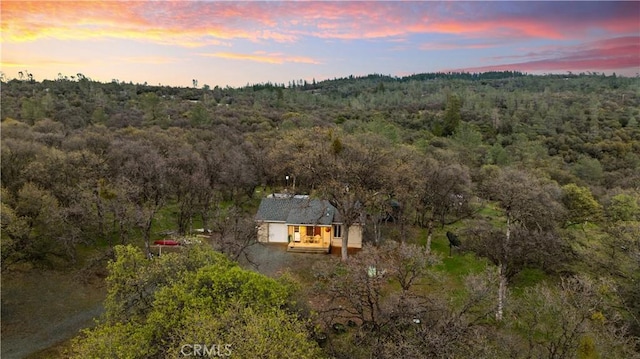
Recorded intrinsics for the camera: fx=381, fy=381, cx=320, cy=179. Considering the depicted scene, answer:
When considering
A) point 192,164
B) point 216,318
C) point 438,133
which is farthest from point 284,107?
point 216,318

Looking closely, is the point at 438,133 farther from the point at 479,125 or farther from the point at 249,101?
the point at 249,101

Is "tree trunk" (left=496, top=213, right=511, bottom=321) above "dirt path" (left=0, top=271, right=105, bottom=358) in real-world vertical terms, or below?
above

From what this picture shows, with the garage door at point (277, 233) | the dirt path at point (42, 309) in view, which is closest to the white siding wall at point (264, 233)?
the garage door at point (277, 233)

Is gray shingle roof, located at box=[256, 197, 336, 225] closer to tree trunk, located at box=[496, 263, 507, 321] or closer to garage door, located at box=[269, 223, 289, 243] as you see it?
garage door, located at box=[269, 223, 289, 243]

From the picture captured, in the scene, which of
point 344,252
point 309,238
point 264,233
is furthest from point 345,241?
point 264,233

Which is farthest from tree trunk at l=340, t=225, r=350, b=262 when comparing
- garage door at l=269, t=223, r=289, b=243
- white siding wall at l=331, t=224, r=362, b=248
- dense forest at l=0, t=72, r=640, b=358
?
garage door at l=269, t=223, r=289, b=243

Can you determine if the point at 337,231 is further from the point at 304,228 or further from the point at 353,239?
the point at 304,228
